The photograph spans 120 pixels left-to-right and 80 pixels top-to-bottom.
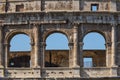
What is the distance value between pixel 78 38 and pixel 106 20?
7.60 feet

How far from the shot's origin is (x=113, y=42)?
51.9m

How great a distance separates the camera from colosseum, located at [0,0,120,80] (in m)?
51.7

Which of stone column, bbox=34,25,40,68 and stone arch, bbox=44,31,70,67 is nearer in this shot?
stone column, bbox=34,25,40,68

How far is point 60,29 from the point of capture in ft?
171

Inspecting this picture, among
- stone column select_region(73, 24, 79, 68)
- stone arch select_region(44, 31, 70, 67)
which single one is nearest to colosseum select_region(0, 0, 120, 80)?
stone column select_region(73, 24, 79, 68)

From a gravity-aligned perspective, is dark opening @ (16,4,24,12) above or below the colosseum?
above

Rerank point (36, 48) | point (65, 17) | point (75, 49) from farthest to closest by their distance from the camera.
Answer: point (65, 17), point (36, 48), point (75, 49)

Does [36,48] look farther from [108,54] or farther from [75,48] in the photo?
[108,54]

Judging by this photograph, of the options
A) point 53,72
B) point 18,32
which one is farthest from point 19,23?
point 53,72

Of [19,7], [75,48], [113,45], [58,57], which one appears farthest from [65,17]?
[58,57]

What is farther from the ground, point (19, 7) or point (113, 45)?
point (19, 7)

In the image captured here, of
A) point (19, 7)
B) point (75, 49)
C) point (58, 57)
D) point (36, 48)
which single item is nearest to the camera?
point (75, 49)

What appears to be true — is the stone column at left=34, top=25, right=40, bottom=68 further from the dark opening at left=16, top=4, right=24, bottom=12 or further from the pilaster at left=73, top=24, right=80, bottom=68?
the pilaster at left=73, top=24, right=80, bottom=68

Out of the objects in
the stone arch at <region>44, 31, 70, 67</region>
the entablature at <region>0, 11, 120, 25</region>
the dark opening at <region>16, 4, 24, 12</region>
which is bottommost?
the stone arch at <region>44, 31, 70, 67</region>
